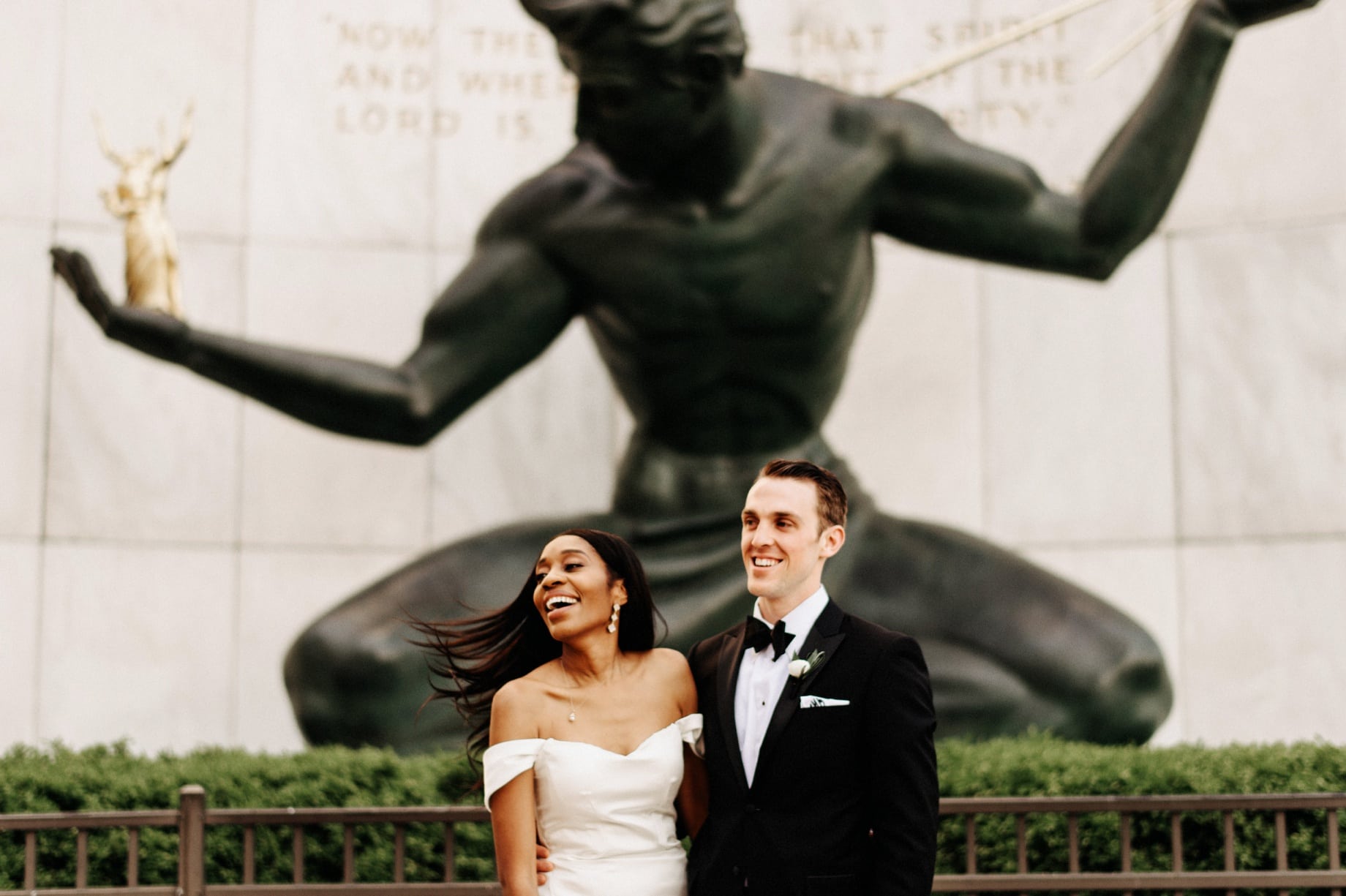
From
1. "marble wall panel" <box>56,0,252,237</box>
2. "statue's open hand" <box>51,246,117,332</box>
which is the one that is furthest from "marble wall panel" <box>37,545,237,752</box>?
"statue's open hand" <box>51,246,117,332</box>

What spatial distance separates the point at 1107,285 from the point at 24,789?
255 inches

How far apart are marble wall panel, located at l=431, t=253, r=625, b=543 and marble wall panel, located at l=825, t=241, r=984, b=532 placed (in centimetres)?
131

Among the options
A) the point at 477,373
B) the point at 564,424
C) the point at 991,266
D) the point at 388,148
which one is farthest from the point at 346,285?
the point at 991,266

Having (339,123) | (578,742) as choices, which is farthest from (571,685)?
(339,123)

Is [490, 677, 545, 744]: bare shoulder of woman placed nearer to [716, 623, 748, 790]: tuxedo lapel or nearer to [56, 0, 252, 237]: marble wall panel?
[716, 623, 748, 790]: tuxedo lapel

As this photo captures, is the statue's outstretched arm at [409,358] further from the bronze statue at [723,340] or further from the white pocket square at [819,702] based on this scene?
the white pocket square at [819,702]

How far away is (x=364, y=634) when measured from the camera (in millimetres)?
7059

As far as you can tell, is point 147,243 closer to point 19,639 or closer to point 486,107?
point 19,639

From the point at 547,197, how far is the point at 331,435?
286cm

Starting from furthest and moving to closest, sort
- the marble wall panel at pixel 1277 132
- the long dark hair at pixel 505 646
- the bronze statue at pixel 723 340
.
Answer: the marble wall panel at pixel 1277 132, the bronze statue at pixel 723 340, the long dark hair at pixel 505 646

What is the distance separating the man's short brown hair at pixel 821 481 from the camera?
10.9 feet

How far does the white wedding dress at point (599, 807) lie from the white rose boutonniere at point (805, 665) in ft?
0.89

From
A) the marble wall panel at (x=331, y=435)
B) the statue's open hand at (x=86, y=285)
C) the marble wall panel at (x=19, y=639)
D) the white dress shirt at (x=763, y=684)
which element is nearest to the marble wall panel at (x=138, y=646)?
the marble wall panel at (x=19, y=639)

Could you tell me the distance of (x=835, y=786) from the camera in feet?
10.7
